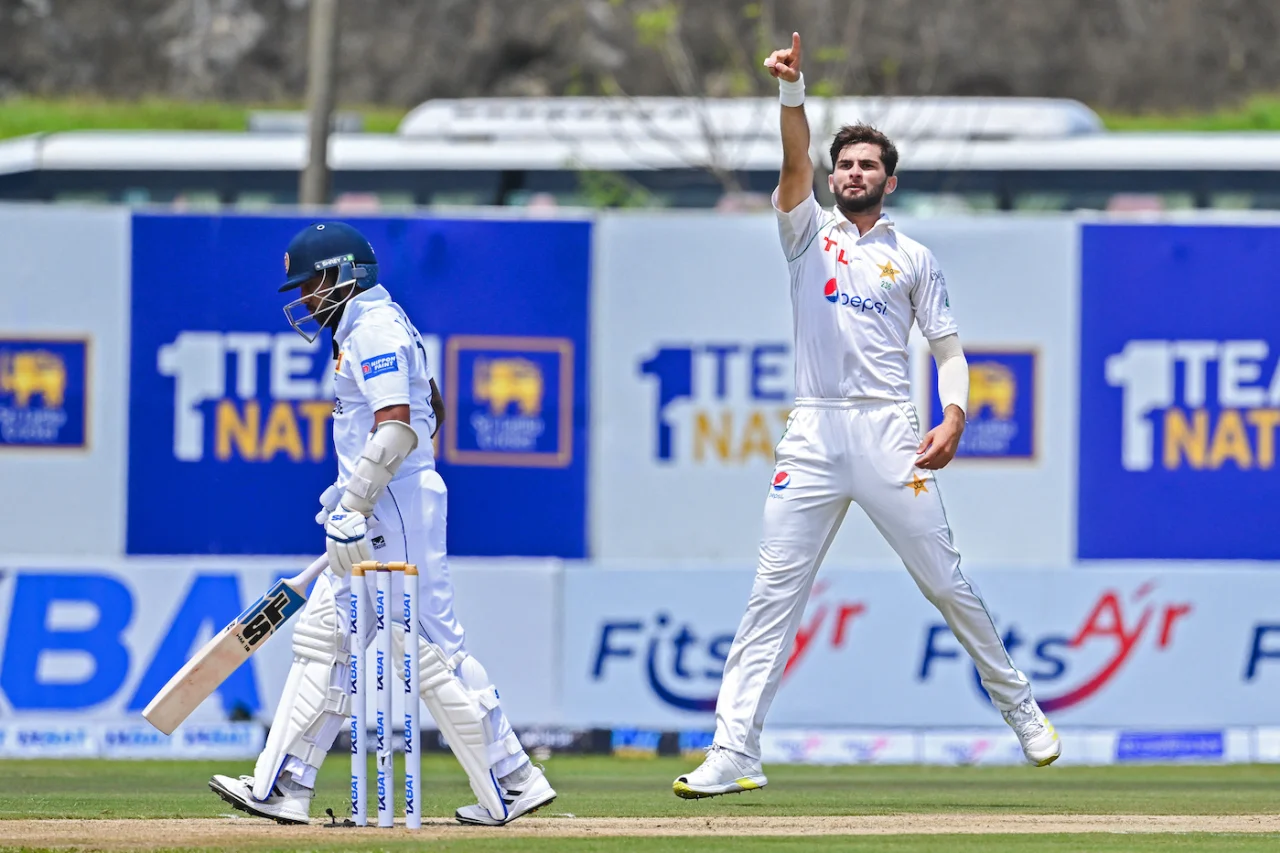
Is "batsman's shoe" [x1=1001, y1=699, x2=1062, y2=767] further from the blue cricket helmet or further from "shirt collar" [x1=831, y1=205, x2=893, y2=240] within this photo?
the blue cricket helmet

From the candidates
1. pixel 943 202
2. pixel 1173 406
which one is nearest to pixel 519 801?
pixel 1173 406

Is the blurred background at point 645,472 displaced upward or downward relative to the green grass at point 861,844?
upward

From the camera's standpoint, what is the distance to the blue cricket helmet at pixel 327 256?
7.89 meters

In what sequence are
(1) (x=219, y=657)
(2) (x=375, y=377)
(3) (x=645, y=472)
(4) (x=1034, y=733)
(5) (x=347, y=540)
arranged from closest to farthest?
(5) (x=347, y=540)
(2) (x=375, y=377)
(1) (x=219, y=657)
(4) (x=1034, y=733)
(3) (x=645, y=472)

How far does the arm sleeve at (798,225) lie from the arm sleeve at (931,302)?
441 millimetres

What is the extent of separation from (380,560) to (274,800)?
94 cm

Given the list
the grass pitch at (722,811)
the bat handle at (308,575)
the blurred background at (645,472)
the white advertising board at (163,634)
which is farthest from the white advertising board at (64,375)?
the bat handle at (308,575)

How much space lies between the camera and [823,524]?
8148 millimetres

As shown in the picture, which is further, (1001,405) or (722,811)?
(1001,405)

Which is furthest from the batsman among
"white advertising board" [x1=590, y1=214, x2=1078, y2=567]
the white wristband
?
"white advertising board" [x1=590, y1=214, x2=1078, y2=567]

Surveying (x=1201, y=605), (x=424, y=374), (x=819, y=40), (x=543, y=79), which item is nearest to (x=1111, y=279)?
(x=1201, y=605)

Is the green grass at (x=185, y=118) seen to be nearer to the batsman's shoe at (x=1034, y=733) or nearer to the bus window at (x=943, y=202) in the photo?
the bus window at (x=943, y=202)

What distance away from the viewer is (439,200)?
21.9 m

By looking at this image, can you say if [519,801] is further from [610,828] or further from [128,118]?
[128,118]
